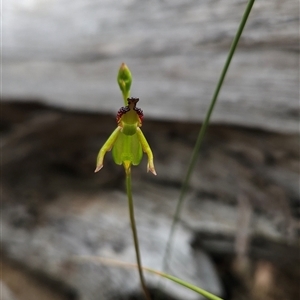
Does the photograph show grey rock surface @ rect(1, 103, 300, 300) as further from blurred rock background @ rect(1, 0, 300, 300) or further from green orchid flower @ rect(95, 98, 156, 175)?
green orchid flower @ rect(95, 98, 156, 175)


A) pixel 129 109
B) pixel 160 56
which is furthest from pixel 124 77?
pixel 160 56

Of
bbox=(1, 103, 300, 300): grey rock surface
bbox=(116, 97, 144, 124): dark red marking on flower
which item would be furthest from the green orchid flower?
bbox=(1, 103, 300, 300): grey rock surface

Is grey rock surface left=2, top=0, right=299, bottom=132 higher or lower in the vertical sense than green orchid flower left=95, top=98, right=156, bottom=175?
higher

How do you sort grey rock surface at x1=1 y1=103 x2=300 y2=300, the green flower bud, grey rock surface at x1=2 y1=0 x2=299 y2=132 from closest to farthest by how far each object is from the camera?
the green flower bud → grey rock surface at x1=2 y1=0 x2=299 y2=132 → grey rock surface at x1=1 y1=103 x2=300 y2=300

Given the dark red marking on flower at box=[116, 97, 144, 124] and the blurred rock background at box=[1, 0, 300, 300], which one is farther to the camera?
the blurred rock background at box=[1, 0, 300, 300]

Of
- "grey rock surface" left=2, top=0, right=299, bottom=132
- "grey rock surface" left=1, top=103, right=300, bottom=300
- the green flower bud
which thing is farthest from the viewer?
"grey rock surface" left=1, top=103, right=300, bottom=300

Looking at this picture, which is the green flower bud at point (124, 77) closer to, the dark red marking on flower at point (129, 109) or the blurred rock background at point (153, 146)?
the dark red marking on flower at point (129, 109)

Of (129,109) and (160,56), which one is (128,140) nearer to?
(129,109)

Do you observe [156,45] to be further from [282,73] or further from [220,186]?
[220,186]
